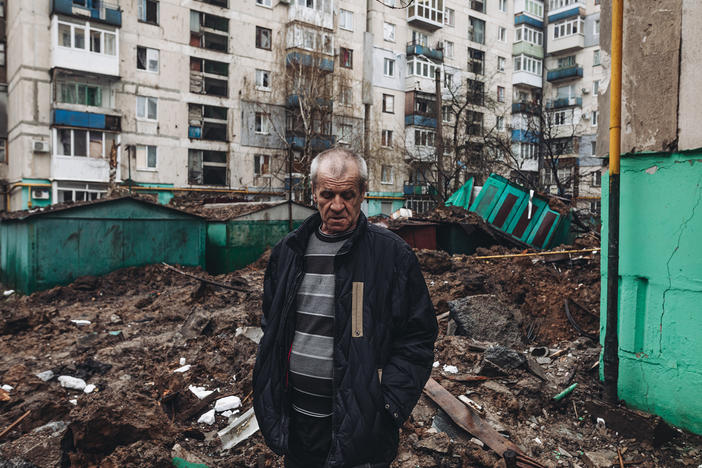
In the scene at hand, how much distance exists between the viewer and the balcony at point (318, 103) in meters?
29.8

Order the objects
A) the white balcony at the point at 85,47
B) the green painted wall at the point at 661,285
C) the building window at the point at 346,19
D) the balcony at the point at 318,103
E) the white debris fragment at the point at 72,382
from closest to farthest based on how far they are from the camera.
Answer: the green painted wall at the point at 661,285 → the white debris fragment at the point at 72,382 → the white balcony at the point at 85,47 → the balcony at the point at 318,103 → the building window at the point at 346,19

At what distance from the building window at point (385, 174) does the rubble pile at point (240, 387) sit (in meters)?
26.1

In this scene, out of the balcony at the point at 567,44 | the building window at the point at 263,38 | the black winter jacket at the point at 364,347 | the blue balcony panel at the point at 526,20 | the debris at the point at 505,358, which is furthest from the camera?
the blue balcony panel at the point at 526,20

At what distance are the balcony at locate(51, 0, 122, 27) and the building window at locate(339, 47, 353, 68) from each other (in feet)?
44.8

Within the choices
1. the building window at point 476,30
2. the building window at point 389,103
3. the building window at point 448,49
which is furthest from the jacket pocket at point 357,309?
the building window at point 476,30

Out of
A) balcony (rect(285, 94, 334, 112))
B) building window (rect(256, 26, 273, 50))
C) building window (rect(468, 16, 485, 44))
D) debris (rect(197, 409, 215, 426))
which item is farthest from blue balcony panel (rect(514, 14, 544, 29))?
debris (rect(197, 409, 215, 426))

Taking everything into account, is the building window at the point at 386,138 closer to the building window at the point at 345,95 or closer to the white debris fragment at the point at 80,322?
the building window at the point at 345,95

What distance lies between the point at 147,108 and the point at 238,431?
26.1 metres

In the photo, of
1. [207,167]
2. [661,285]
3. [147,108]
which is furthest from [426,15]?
[661,285]

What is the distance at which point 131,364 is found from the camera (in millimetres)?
5852

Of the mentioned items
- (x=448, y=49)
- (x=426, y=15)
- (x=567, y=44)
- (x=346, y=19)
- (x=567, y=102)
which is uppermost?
(x=426, y=15)

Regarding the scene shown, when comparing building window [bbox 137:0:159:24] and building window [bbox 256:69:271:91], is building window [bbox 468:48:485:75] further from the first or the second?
building window [bbox 137:0:159:24]

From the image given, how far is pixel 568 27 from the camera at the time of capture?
41.9 meters

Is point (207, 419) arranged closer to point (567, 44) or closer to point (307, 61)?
point (307, 61)
